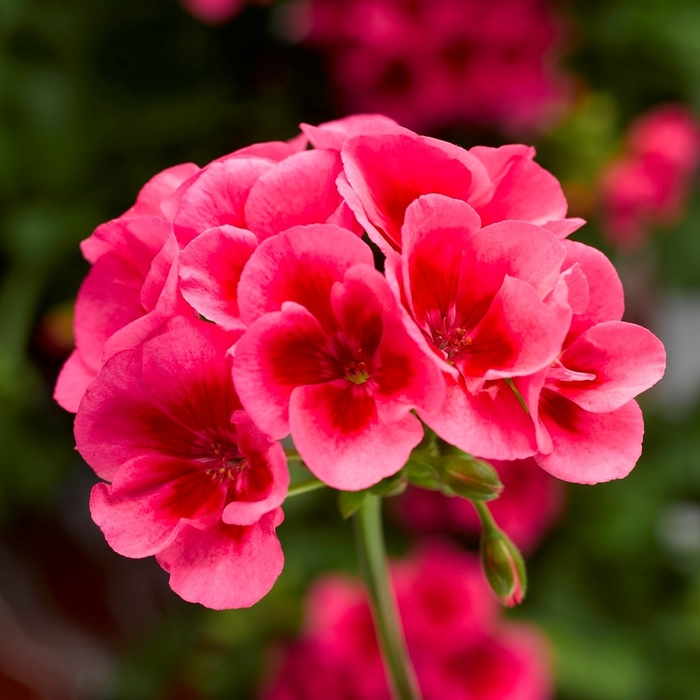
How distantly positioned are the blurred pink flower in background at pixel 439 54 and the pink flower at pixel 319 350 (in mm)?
499

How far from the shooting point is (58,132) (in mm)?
862

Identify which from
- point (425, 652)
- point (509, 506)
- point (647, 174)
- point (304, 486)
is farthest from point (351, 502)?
point (647, 174)

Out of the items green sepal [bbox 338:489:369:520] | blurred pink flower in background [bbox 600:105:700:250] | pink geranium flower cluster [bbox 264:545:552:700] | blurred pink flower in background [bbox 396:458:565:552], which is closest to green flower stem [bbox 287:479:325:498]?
green sepal [bbox 338:489:369:520]

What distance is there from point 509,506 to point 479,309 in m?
0.49

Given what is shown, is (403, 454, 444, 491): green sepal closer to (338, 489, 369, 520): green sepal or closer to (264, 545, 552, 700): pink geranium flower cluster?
(338, 489, 369, 520): green sepal

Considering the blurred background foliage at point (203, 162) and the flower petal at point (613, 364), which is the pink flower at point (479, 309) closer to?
the flower petal at point (613, 364)

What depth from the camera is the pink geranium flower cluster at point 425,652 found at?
1.73 feet

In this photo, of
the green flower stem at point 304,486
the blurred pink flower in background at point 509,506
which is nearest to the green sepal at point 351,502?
the green flower stem at point 304,486

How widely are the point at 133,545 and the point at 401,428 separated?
0.08 m

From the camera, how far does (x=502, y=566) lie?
297 mm

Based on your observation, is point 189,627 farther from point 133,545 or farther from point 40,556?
point 133,545

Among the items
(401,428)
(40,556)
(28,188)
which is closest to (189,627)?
(40,556)

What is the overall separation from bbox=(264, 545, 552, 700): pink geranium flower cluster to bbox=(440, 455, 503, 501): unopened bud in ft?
0.97

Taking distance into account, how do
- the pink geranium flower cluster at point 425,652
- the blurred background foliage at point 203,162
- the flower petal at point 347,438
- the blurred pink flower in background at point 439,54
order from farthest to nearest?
the blurred background foliage at point 203,162
the blurred pink flower in background at point 439,54
the pink geranium flower cluster at point 425,652
the flower petal at point 347,438
